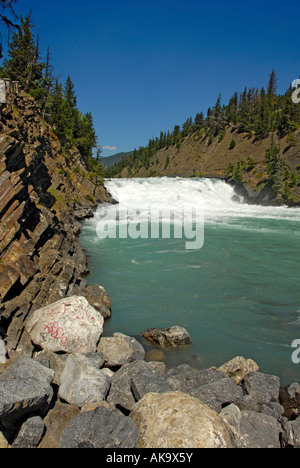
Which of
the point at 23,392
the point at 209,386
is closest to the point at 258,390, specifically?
the point at 209,386

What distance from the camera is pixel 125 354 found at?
309 inches

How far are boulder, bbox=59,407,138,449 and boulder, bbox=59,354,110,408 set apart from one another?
76cm

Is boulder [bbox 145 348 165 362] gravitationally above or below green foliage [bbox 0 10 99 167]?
below

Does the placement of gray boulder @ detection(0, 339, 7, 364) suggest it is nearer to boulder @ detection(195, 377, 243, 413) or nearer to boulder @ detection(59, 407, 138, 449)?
boulder @ detection(59, 407, 138, 449)

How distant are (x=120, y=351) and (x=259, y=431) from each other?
394 centimetres

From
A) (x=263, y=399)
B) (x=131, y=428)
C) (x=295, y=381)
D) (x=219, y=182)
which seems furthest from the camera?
(x=219, y=182)

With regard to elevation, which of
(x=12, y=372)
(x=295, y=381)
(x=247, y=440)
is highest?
(x=12, y=372)

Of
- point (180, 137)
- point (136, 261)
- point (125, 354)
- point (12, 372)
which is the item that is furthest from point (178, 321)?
point (180, 137)

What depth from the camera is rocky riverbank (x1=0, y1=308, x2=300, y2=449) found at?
457cm
